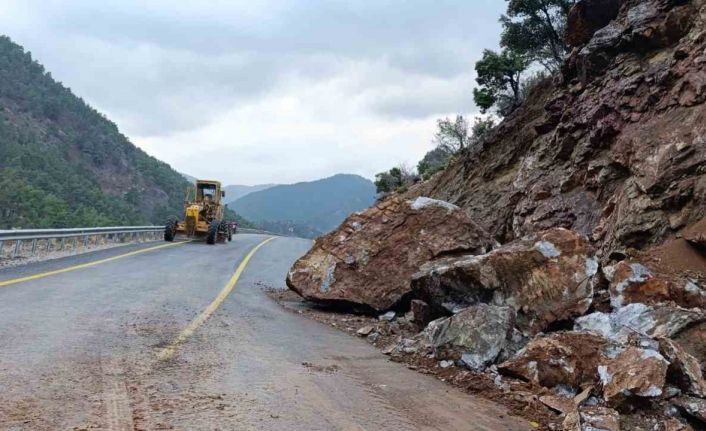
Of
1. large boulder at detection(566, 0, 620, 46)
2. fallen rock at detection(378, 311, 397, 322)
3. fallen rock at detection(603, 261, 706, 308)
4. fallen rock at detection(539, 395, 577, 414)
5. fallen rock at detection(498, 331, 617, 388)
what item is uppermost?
large boulder at detection(566, 0, 620, 46)

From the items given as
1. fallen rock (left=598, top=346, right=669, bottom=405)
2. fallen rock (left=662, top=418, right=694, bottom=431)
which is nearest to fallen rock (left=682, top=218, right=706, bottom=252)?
fallen rock (left=598, top=346, right=669, bottom=405)

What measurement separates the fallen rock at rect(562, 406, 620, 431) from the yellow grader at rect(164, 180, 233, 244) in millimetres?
21223

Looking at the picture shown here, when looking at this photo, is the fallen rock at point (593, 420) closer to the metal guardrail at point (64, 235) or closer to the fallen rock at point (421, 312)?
the fallen rock at point (421, 312)

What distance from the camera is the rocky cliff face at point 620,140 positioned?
8398mm

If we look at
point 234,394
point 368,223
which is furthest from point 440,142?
point 234,394

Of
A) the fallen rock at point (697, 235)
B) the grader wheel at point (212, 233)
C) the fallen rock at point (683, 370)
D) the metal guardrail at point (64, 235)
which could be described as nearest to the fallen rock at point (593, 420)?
the fallen rock at point (683, 370)

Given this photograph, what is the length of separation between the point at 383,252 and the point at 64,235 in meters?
12.2

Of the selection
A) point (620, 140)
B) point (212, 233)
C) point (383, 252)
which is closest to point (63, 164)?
point (212, 233)

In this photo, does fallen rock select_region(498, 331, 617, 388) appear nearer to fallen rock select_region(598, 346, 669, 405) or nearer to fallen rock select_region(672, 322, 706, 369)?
fallen rock select_region(598, 346, 669, 405)

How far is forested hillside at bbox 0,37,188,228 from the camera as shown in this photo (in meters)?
60.4

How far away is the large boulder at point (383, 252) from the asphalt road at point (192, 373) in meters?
1.10

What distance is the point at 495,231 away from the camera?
45.7ft

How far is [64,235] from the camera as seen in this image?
17.2 m

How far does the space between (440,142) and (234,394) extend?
142 ft
